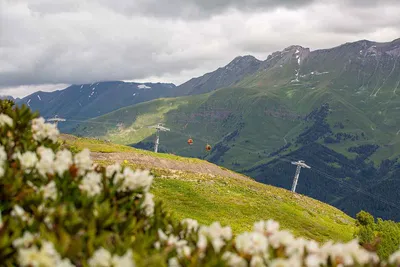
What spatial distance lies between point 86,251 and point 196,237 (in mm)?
2452

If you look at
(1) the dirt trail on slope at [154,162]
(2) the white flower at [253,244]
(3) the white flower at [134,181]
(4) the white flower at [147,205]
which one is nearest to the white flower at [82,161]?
(3) the white flower at [134,181]

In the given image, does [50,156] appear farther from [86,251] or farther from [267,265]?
[267,265]

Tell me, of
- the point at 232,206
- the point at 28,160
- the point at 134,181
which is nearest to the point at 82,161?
the point at 28,160

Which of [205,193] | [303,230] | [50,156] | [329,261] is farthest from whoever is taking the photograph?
[205,193]

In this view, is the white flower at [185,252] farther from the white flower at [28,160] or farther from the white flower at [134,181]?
the white flower at [28,160]

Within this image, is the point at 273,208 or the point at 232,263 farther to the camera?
the point at 273,208

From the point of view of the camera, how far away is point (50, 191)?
7.14 m

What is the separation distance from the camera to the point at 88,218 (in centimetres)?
644

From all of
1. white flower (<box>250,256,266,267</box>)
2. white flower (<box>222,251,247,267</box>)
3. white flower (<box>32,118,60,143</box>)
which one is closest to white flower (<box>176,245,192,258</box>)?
white flower (<box>222,251,247,267</box>)

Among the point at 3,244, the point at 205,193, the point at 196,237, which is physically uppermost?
the point at 3,244

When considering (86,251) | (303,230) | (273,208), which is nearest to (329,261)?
(86,251)

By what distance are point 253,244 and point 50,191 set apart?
3.74m

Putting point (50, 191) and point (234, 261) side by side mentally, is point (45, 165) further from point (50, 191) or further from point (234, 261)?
point (234, 261)

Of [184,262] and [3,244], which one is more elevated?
[3,244]
